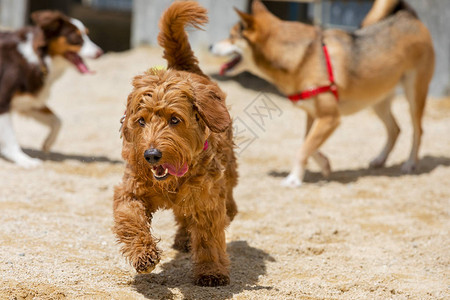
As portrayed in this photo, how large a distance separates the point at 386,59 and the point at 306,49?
101 cm

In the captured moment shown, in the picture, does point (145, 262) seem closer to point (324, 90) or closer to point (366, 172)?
point (324, 90)

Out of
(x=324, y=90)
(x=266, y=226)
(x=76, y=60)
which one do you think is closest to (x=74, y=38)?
(x=76, y=60)

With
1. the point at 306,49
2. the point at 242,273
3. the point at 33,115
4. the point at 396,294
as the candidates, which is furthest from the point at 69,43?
the point at 396,294

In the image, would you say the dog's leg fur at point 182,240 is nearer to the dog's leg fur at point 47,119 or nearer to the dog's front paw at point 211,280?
the dog's front paw at point 211,280

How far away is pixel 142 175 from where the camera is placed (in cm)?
312

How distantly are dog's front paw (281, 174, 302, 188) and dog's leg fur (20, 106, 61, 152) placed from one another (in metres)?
2.87

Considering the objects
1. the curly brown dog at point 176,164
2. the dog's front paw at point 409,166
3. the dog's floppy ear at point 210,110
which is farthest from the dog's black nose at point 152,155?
the dog's front paw at point 409,166

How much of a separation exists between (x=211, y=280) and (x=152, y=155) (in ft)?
2.93

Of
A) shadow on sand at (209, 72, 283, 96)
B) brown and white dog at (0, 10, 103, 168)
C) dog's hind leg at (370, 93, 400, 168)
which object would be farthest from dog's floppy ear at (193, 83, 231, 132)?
shadow on sand at (209, 72, 283, 96)

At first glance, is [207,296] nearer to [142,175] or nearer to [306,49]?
[142,175]

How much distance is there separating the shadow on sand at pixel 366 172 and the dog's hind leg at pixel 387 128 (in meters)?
0.12

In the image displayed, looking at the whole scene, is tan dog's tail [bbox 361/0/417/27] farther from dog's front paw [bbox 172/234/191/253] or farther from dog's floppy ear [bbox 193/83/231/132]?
dog's floppy ear [bbox 193/83/231/132]

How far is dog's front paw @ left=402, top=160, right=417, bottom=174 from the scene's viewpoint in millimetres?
7108

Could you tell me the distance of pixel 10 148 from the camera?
669 centimetres
